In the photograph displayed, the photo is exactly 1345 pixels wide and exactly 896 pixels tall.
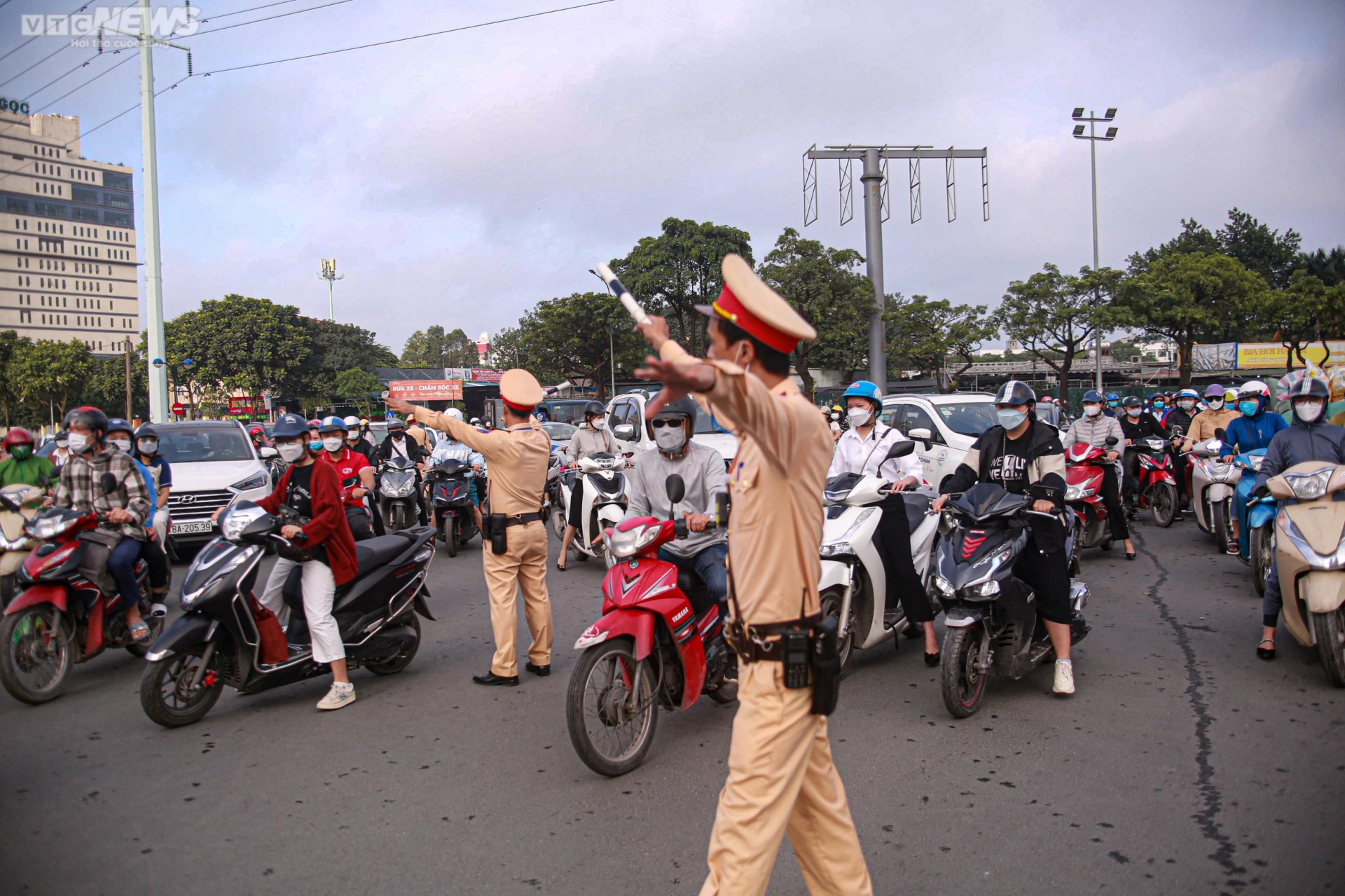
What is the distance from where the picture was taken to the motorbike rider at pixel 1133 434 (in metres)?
12.2

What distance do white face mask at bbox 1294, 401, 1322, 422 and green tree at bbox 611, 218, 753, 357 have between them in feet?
104

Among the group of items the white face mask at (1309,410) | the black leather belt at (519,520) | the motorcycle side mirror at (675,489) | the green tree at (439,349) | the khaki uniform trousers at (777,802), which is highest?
the green tree at (439,349)

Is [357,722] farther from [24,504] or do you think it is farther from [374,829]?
[24,504]

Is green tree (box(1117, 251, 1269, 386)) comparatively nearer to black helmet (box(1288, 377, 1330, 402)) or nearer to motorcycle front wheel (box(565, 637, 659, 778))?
black helmet (box(1288, 377, 1330, 402))

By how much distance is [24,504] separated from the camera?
21.8 ft

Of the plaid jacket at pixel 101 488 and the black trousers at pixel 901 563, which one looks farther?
the plaid jacket at pixel 101 488

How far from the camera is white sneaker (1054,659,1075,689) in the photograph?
17.0ft

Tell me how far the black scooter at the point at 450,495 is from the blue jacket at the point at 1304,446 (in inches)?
326

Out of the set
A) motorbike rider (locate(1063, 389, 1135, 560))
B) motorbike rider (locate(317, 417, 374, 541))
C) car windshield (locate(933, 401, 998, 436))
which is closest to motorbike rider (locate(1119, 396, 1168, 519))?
motorbike rider (locate(1063, 389, 1135, 560))

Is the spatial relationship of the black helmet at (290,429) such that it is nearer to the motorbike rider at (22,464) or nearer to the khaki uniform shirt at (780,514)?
the motorbike rider at (22,464)

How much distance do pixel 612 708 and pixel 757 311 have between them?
2651mm

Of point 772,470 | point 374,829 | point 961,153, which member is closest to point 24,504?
point 374,829

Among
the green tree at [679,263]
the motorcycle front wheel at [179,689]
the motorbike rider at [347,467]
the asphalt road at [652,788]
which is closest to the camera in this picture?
the asphalt road at [652,788]

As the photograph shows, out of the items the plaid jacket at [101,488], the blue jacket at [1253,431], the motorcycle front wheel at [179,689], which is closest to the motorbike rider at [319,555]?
the motorcycle front wheel at [179,689]
